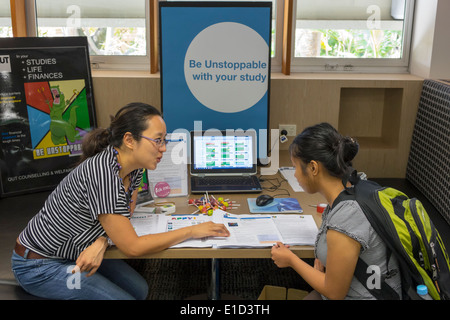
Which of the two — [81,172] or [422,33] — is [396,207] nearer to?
[81,172]

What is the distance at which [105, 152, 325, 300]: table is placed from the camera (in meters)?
2.05

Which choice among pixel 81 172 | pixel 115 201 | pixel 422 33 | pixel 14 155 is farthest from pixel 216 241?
pixel 422 33

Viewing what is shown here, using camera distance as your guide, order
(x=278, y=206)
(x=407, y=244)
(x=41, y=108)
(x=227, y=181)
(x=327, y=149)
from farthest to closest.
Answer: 1. (x=41, y=108)
2. (x=227, y=181)
3. (x=278, y=206)
4. (x=327, y=149)
5. (x=407, y=244)

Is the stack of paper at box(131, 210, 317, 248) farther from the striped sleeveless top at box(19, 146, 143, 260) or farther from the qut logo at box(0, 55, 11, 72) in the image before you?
the qut logo at box(0, 55, 11, 72)

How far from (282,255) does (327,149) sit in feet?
1.45

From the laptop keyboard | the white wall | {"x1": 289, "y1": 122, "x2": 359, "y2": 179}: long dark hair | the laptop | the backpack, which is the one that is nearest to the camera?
the backpack

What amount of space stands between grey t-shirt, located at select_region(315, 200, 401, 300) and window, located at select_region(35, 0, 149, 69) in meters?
2.34

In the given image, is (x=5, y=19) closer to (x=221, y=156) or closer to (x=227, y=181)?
(x=221, y=156)

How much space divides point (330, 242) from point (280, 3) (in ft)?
7.54

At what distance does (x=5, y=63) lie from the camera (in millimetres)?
3090

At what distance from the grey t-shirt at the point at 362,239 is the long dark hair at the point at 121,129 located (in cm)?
81

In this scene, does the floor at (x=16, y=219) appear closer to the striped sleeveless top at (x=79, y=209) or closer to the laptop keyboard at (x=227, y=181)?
the striped sleeveless top at (x=79, y=209)

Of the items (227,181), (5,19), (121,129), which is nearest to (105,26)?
(5,19)

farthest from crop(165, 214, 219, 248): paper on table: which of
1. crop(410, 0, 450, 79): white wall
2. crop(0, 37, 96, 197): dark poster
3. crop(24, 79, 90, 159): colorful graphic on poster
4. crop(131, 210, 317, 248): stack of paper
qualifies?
crop(410, 0, 450, 79): white wall
